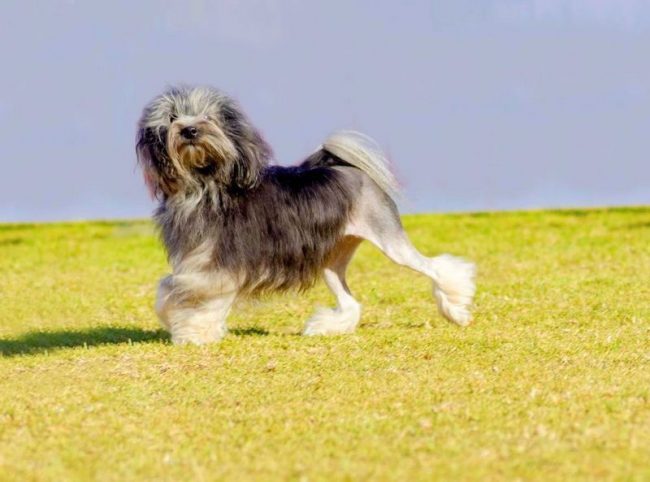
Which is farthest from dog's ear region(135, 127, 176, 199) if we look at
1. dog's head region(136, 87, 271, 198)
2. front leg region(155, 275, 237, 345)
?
front leg region(155, 275, 237, 345)

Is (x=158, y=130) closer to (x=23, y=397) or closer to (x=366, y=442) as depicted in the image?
(x=23, y=397)

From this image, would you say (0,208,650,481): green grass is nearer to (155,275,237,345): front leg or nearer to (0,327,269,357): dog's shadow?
(0,327,269,357): dog's shadow

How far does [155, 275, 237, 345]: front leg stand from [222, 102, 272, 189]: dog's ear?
0.84m

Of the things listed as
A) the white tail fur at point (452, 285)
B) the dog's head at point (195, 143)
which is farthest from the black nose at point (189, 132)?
the white tail fur at point (452, 285)

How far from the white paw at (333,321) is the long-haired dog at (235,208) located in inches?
21.4

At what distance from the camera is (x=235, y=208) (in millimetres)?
10094

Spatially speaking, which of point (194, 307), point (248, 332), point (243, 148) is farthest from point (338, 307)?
point (243, 148)

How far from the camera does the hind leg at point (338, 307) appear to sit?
35.8ft

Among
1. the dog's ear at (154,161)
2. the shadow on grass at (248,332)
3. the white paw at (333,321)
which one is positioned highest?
the dog's ear at (154,161)

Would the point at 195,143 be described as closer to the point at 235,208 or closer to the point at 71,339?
the point at 235,208

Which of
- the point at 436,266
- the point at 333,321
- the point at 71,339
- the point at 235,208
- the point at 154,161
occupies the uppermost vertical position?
the point at 154,161

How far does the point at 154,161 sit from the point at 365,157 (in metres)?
1.82

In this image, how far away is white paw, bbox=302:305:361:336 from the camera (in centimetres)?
1090

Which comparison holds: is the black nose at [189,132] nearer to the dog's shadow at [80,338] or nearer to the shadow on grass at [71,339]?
the dog's shadow at [80,338]
